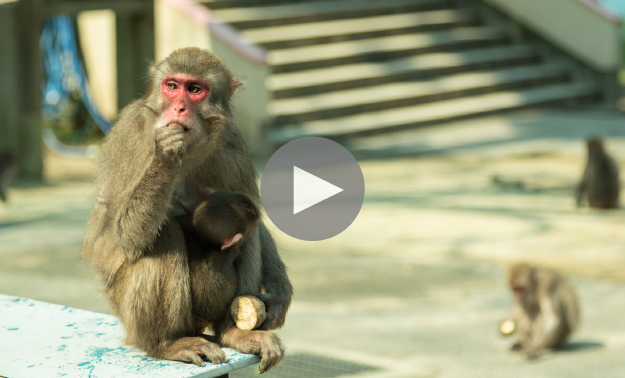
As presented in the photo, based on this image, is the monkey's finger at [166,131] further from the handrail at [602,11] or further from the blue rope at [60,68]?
the handrail at [602,11]

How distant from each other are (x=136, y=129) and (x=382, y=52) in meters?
12.5

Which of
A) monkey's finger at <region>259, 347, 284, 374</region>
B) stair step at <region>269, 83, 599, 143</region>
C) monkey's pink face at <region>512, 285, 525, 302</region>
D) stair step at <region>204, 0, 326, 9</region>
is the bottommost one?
monkey's pink face at <region>512, 285, 525, 302</region>

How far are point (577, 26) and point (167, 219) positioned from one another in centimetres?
1471

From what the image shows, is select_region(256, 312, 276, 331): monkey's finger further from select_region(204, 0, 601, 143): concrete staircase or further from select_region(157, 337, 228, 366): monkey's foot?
select_region(204, 0, 601, 143): concrete staircase

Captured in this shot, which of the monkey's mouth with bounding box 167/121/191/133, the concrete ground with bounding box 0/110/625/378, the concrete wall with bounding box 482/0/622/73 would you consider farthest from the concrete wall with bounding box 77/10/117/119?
the monkey's mouth with bounding box 167/121/191/133

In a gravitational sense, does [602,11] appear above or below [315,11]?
above

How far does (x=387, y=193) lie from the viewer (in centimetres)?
1021

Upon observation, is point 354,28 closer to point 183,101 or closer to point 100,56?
point 100,56

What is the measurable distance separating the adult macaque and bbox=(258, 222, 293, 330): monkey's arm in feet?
0.04

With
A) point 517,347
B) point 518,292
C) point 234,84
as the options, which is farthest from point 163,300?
point 518,292

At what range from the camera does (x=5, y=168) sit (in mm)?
9984

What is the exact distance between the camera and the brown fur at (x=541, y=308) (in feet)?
19.3

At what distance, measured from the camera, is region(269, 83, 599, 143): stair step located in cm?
1330

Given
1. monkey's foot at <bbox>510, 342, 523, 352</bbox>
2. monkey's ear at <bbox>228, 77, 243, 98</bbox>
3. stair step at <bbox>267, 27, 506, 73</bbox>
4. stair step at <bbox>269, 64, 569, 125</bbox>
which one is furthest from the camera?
stair step at <bbox>267, 27, 506, 73</bbox>
